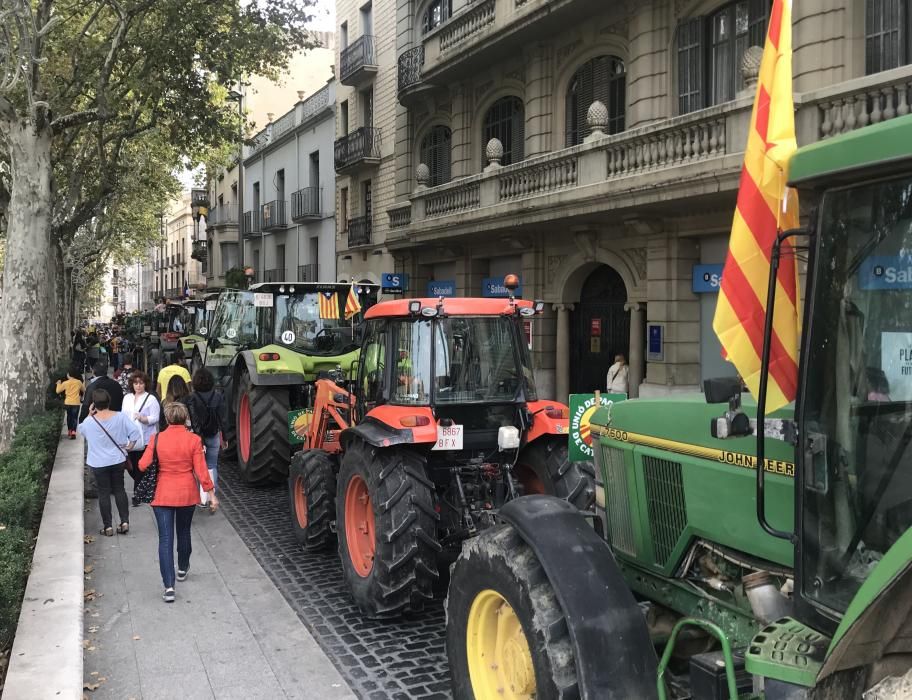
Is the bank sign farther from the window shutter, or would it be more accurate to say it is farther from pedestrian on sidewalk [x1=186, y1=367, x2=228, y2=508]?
the window shutter

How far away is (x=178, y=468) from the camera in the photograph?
260 inches

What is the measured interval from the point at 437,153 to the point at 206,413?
13962mm

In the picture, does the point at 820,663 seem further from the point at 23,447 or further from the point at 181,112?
the point at 181,112

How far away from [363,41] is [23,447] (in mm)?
18357

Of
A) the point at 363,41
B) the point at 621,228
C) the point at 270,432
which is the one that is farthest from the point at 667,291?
the point at 363,41

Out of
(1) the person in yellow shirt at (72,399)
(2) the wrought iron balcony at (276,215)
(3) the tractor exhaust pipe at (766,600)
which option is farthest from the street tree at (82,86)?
(2) the wrought iron balcony at (276,215)

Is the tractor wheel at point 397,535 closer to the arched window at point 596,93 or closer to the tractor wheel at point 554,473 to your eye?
the tractor wheel at point 554,473

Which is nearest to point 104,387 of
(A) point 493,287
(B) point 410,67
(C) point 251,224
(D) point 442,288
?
(A) point 493,287

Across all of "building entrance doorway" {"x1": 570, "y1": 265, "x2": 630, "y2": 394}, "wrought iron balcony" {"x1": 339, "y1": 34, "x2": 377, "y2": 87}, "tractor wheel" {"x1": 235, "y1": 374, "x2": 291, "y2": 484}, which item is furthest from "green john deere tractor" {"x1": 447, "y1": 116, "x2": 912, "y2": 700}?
"wrought iron balcony" {"x1": 339, "y1": 34, "x2": 377, "y2": 87}

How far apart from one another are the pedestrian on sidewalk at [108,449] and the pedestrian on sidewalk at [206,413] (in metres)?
0.88

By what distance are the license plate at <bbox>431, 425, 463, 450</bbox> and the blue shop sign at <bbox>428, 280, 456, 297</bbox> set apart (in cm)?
1465

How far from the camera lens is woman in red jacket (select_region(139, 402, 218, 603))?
6457 mm

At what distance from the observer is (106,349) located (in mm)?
31875

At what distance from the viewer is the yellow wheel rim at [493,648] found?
3793mm
